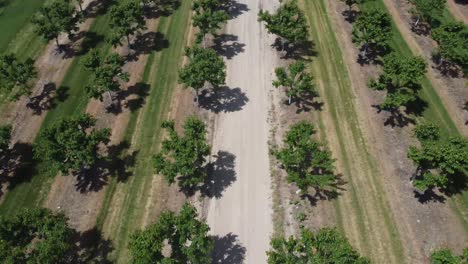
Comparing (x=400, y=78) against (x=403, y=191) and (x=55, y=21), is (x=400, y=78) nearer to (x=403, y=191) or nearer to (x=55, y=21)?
(x=403, y=191)

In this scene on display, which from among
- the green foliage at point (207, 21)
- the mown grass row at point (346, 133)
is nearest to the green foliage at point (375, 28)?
the mown grass row at point (346, 133)

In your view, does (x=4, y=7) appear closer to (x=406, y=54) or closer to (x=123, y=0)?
(x=123, y=0)

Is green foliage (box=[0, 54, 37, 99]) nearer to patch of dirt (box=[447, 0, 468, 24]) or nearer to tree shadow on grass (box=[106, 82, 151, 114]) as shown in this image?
tree shadow on grass (box=[106, 82, 151, 114])

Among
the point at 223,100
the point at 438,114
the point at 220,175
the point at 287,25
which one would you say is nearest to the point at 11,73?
the point at 223,100

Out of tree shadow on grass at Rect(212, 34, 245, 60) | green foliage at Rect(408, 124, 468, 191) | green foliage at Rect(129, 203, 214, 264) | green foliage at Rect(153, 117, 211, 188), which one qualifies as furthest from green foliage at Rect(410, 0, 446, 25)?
green foliage at Rect(129, 203, 214, 264)

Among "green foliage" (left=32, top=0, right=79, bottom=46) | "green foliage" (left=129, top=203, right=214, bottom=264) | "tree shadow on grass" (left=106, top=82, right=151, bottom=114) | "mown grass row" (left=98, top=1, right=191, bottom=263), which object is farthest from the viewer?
"green foliage" (left=32, top=0, right=79, bottom=46)

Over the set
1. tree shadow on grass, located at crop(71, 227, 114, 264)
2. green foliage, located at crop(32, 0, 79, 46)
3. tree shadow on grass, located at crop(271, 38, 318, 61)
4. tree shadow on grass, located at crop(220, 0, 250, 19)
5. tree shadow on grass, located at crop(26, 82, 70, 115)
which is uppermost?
green foliage, located at crop(32, 0, 79, 46)

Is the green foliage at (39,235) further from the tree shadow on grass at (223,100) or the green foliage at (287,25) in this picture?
the green foliage at (287,25)
